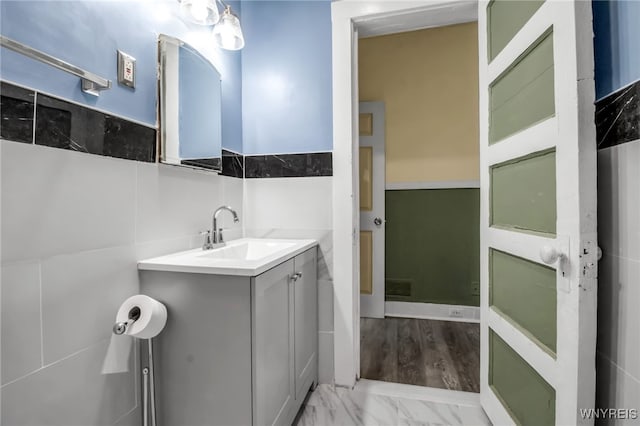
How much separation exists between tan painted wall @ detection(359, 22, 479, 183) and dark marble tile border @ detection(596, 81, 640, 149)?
1996 millimetres

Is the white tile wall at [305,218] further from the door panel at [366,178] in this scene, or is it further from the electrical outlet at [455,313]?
the electrical outlet at [455,313]

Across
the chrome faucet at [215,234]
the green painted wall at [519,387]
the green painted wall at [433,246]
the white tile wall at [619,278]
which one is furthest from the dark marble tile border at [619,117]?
the green painted wall at [433,246]

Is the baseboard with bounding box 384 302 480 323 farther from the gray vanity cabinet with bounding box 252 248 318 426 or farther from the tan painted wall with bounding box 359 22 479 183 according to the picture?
the gray vanity cabinet with bounding box 252 248 318 426

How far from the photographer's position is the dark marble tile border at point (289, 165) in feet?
6.16

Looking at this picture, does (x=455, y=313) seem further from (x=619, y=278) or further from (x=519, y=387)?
(x=619, y=278)

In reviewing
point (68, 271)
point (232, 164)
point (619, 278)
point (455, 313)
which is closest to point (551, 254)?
point (619, 278)

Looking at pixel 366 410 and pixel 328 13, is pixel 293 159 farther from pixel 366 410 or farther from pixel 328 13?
pixel 366 410

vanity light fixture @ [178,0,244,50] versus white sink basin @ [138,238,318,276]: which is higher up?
vanity light fixture @ [178,0,244,50]

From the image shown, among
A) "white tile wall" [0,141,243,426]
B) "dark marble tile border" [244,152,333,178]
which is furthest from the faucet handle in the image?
"dark marble tile border" [244,152,333,178]

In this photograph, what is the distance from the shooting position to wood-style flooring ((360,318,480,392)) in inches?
76.8

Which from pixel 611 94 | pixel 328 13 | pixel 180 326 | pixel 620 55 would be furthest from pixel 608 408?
pixel 328 13

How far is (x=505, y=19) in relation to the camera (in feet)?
4.35

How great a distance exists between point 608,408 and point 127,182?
68.9 inches

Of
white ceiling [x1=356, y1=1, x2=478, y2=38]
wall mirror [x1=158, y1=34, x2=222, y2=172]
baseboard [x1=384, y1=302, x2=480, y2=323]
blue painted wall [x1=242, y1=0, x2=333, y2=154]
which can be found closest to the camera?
wall mirror [x1=158, y1=34, x2=222, y2=172]
